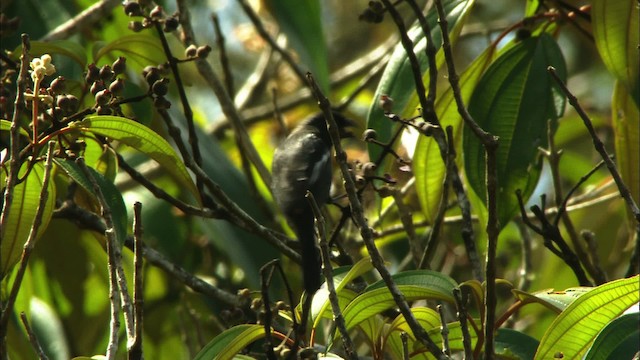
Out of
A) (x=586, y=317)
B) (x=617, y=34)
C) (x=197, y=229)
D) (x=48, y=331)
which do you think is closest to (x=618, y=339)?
(x=586, y=317)

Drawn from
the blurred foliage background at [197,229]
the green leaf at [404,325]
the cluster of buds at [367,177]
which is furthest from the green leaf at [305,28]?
the green leaf at [404,325]

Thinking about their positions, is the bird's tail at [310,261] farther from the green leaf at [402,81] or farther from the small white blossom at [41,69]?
the small white blossom at [41,69]

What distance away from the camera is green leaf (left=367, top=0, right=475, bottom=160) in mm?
2883

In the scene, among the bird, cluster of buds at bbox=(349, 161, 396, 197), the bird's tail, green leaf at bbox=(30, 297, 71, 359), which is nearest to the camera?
cluster of buds at bbox=(349, 161, 396, 197)

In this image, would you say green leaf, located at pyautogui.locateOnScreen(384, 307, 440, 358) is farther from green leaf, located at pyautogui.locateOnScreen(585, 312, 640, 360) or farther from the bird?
green leaf, located at pyautogui.locateOnScreen(585, 312, 640, 360)

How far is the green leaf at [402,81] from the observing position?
Result: 2.88 metres

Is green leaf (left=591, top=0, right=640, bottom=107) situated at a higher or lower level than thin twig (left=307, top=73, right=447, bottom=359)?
higher

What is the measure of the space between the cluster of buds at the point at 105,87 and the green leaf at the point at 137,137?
1.8 inches

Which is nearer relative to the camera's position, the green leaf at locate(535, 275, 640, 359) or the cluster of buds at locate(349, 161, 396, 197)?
the green leaf at locate(535, 275, 640, 359)

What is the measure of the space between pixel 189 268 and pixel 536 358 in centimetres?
271

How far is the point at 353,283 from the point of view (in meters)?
3.03

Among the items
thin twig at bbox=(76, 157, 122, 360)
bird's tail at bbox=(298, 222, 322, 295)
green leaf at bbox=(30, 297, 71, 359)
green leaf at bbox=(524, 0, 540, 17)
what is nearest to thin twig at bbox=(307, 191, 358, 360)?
thin twig at bbox=(76, 157, 122, 360)

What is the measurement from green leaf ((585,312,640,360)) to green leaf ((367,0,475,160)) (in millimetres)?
1041

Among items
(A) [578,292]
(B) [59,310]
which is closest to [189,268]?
(B) [59,310]
